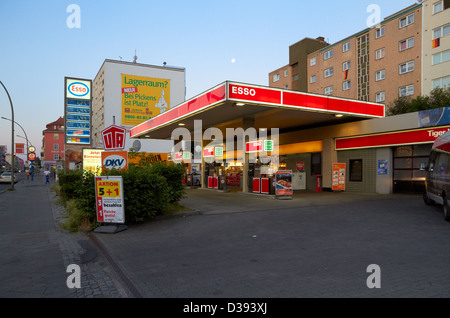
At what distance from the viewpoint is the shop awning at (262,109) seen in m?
13.2

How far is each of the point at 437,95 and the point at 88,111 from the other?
978 inches

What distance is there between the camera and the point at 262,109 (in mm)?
15289

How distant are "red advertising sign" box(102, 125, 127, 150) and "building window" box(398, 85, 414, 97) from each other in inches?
1262

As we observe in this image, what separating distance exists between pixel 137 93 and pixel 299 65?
1128 inches

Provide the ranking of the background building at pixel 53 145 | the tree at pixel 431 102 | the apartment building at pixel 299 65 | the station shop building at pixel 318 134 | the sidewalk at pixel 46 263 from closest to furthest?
1. the sidewalk at pixel 46 263
2. the station shop building at pixel 318 134
3. the tree at pixel 431 102
4. the apartment building at pixel 299 65
5. the background building at pixel 53 145

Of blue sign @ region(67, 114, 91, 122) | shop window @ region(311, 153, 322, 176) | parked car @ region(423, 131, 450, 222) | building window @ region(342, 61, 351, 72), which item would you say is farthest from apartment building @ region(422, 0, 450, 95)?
blue sign @ region(67, 114, 91, 122)

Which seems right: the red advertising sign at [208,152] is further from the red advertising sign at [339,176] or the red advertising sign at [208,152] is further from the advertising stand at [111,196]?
the advertising stand at [111,196]

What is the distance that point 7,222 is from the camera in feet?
33.3

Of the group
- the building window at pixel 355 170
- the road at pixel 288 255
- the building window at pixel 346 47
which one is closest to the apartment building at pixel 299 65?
the building window at pixel 346 47

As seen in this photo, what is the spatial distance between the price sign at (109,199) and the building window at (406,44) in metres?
34.1

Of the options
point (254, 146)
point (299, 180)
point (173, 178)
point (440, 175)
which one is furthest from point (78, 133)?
point (440, 175)

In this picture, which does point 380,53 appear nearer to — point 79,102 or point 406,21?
point 406,21
